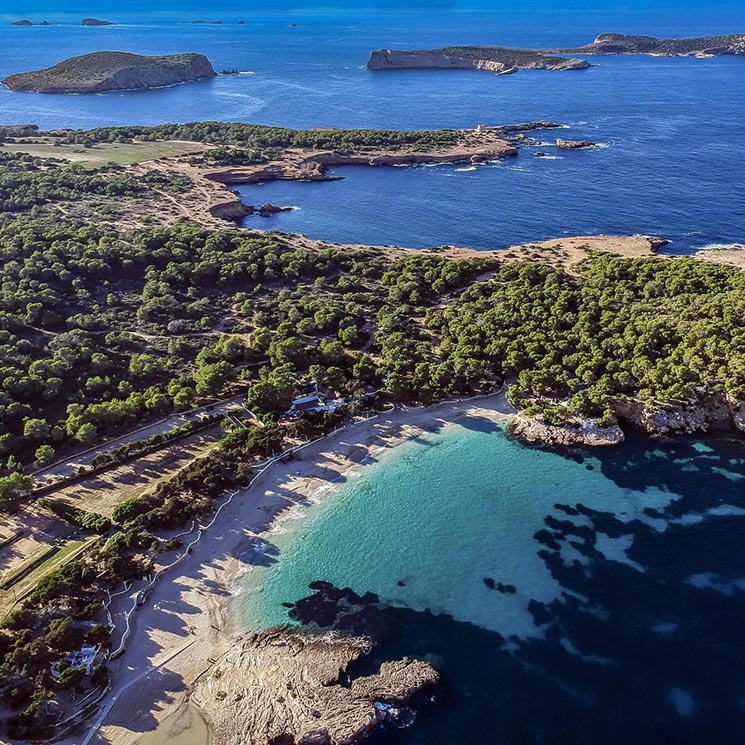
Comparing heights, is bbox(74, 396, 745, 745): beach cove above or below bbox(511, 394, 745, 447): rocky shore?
below

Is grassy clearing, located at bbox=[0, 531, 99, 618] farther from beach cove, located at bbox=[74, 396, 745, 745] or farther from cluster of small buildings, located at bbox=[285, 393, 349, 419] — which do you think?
cluster of small buildings, located at bbox=[285, 393, 349, 419]

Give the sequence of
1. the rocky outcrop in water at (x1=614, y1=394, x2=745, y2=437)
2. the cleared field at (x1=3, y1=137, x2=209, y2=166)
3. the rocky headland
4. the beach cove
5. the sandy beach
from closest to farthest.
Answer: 1. the sandy beach
2. the beach cove
3. the rocky outcrop in water at (x1=614, y1=394, x2=745, y2=437)
4. the cleared field at (x1=3, y1=137, x2=209, y2=166)
5. the rocky headland

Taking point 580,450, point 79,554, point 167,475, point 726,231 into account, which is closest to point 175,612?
point 79,554

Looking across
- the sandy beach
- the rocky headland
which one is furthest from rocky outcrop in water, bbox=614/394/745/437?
the rocky headland

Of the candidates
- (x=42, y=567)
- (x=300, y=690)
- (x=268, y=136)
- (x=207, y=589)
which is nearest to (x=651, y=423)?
(x=300, y=690)

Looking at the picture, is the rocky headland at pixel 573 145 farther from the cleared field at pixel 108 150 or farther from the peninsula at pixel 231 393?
the cleared field at pixel 108 150

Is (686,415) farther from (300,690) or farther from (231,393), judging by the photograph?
(231,393)
